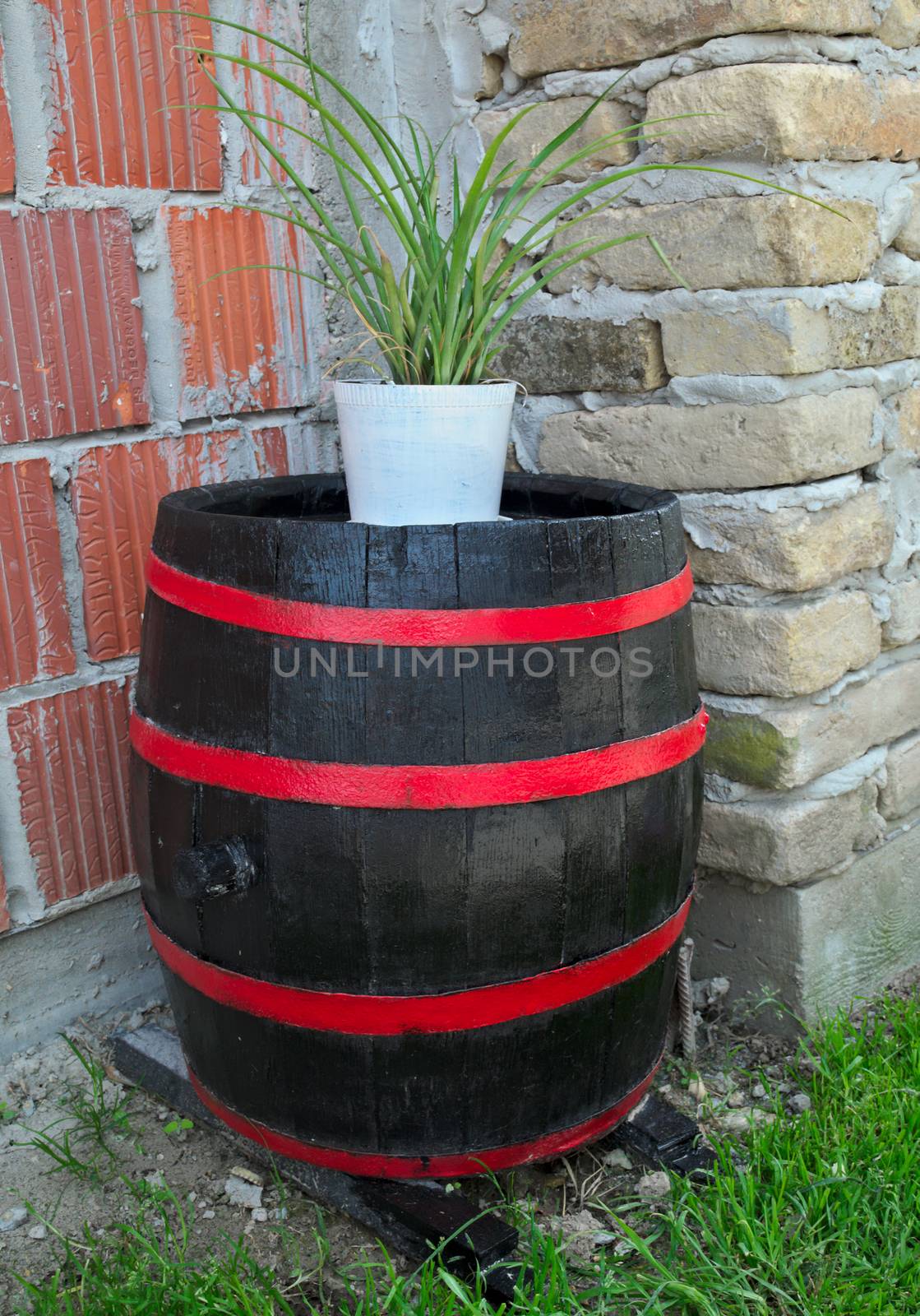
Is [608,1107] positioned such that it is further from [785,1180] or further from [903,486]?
[903,486]

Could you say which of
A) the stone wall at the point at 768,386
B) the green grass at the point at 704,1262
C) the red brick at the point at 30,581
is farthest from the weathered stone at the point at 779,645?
the red brick at the point at 30,581

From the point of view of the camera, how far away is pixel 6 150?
5.21 feet

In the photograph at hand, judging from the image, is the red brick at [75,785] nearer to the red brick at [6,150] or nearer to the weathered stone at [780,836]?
the red brick at [6,150]

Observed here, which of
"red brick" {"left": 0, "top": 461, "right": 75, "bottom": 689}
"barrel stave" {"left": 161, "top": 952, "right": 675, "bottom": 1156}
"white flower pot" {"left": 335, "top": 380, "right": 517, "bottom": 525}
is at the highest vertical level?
"white flower pot" {"left": 335, "top": 380, "right": 517, "bottom": 525}

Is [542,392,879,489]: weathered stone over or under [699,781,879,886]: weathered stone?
over

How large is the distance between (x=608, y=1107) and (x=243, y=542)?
88 centimetres

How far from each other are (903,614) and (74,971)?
150 cm

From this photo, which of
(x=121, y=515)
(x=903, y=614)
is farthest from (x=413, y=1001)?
(x=903, y=614)

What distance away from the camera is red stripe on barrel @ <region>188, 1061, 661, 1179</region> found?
1.45 m

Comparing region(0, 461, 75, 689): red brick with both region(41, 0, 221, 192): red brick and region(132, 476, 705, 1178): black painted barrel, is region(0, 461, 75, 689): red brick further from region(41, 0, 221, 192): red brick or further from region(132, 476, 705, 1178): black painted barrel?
region(41, 0, 221, 192): red brick

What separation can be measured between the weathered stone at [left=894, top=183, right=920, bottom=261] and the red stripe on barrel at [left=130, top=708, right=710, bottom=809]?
1020mm

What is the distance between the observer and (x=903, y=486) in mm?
1985

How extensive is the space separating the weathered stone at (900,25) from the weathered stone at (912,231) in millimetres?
210

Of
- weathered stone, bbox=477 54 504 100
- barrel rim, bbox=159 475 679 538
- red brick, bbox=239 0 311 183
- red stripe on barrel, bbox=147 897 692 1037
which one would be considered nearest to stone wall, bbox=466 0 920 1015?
weathered stone, bbox=477 54 504 100
